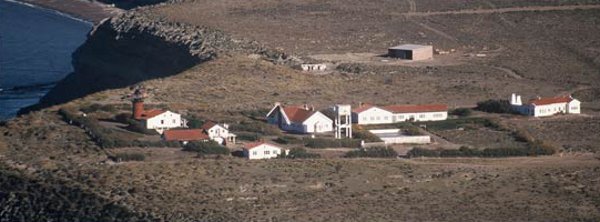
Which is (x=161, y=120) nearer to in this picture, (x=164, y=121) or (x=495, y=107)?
(x=164, y=121)

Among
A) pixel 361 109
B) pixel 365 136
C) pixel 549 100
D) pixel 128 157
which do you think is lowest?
pixel 128 157

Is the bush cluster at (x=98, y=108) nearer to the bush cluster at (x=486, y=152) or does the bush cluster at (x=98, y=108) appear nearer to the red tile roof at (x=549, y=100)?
the bush cluster at (x=486, y=152)

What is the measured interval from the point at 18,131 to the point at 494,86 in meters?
18.2

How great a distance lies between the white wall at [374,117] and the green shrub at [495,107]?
3.71 m

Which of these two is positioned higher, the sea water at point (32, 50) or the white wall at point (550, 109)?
the sea water at point (32, 50)

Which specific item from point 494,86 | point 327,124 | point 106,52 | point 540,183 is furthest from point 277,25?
point 540,183

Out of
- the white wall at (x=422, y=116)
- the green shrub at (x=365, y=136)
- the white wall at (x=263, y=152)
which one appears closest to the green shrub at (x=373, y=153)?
the white wall at (x=263, y=152)

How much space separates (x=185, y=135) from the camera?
50094 mm

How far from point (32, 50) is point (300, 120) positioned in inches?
1672

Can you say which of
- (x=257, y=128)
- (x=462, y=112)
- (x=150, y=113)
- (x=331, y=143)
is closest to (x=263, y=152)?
(x=331, y=143)

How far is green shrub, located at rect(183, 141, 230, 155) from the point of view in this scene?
48.3 meters

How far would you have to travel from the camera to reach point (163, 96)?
58312 mm

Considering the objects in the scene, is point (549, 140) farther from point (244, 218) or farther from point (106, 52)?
point (106, 52)

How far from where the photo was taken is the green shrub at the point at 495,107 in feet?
186
